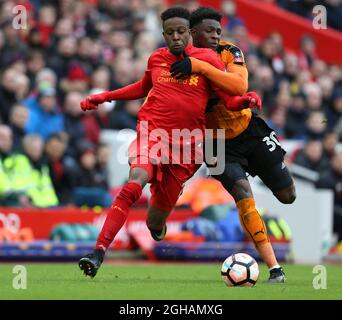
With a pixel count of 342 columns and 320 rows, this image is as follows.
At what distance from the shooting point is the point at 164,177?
1012 centimetres

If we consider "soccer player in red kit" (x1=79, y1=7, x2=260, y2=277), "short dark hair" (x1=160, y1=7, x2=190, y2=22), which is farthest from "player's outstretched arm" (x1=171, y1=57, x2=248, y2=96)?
"short dark hair" (x1=160, y1=7, x2=190, y2=22)

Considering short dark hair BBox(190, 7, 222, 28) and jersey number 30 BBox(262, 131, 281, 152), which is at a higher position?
short dark hair BBox(190, 7, 222, 28)

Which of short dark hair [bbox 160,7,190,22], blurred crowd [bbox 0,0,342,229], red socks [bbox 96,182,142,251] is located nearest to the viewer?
red socks [bbox 96,182,142,251]

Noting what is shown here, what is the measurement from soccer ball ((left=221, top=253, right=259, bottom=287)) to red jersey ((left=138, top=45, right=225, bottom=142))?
1.29 meters

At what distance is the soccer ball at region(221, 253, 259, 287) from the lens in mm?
9539

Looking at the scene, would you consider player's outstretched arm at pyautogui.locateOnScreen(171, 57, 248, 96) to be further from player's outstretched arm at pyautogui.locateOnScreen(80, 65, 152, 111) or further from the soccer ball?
the soccer ball

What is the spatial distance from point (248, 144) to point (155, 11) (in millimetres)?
11124

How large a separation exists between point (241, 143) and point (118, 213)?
143cm

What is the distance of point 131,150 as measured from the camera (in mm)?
10008

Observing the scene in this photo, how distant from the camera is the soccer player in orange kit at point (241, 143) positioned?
32.3 ft

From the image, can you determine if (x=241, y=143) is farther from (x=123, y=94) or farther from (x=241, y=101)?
(x=123, y=94)

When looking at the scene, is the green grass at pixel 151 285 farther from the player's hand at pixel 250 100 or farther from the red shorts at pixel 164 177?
the player's hand at pixel 250 100

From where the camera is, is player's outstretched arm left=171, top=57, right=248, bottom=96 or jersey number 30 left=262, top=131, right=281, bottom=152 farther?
jersey number 30 left=262, top=131, right=281, bottom=152

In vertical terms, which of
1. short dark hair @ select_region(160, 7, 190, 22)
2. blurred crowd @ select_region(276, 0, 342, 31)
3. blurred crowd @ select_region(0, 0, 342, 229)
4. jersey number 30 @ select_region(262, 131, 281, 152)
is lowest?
jersey number 30 @ select_region(262, 131, 281, 152)
